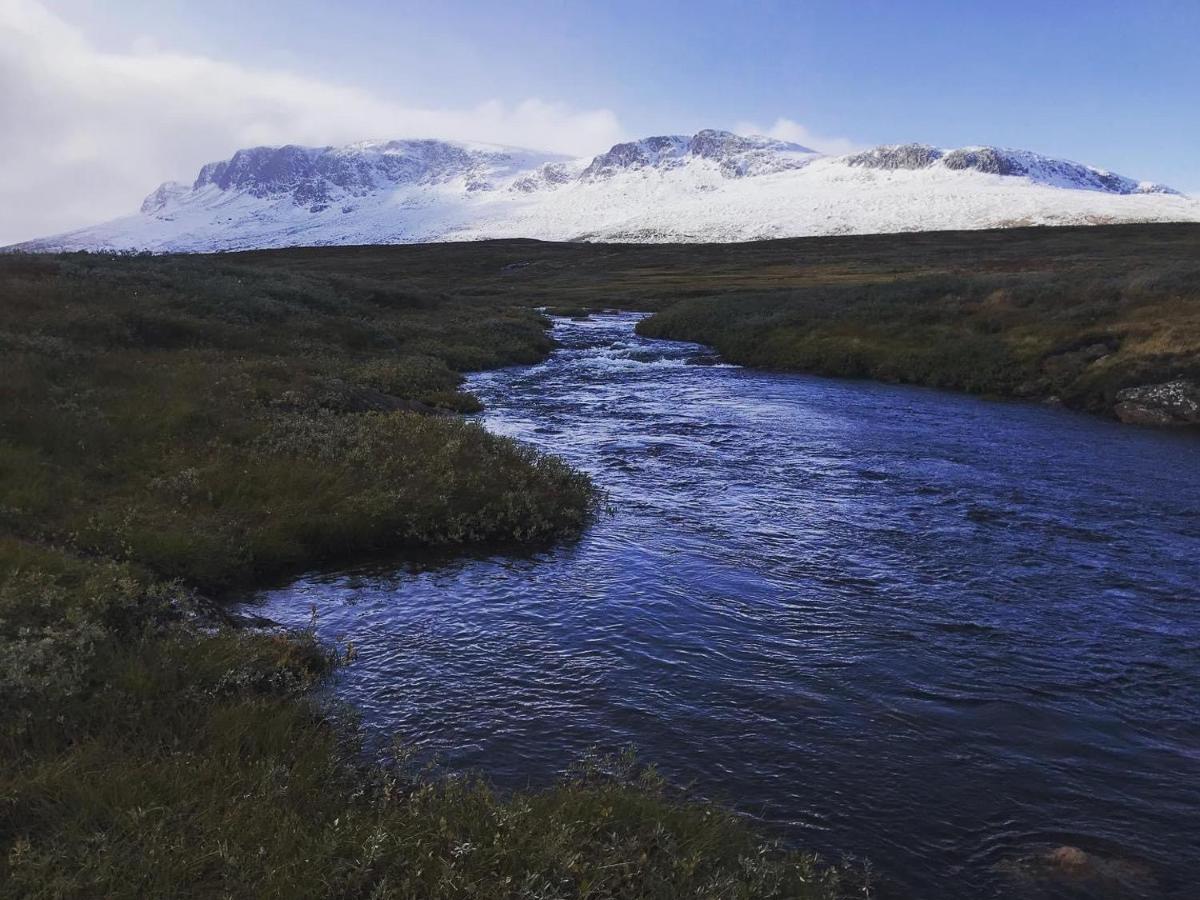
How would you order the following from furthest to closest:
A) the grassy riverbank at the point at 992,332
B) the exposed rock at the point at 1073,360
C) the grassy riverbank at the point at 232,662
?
the exposed rock at the point at 1073,360 < the grassy riverbank at the point at 992,332 < the grassy riverbank at the point at 232,662

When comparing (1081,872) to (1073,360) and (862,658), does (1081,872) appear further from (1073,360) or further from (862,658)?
(1073,360)

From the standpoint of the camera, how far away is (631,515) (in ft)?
51.8

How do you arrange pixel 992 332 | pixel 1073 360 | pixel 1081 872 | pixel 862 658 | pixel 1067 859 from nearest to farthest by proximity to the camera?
pixel 1081 872
pixel 1067 859
pixel 862 658
pixel 1073 360
pixel 992 332

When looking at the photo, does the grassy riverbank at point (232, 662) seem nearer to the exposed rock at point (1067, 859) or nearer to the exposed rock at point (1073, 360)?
the exposed rock at point (1067, 859)

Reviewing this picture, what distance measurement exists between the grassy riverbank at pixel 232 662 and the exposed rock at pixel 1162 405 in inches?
774

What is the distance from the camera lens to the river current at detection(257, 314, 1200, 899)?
6.97m

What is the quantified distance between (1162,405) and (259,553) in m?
26.8

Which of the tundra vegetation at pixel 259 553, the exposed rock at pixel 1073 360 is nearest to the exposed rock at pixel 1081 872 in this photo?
the tundra vegetation at pixel 259 553

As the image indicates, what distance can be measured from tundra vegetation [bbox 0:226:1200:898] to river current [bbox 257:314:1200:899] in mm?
861

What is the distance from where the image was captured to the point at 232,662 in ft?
25.7

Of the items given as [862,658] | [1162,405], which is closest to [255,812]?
[862,658]

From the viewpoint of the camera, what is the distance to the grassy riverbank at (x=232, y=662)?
5.11 meters

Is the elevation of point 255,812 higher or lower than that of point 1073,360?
lower

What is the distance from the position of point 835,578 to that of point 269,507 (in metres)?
8.90
